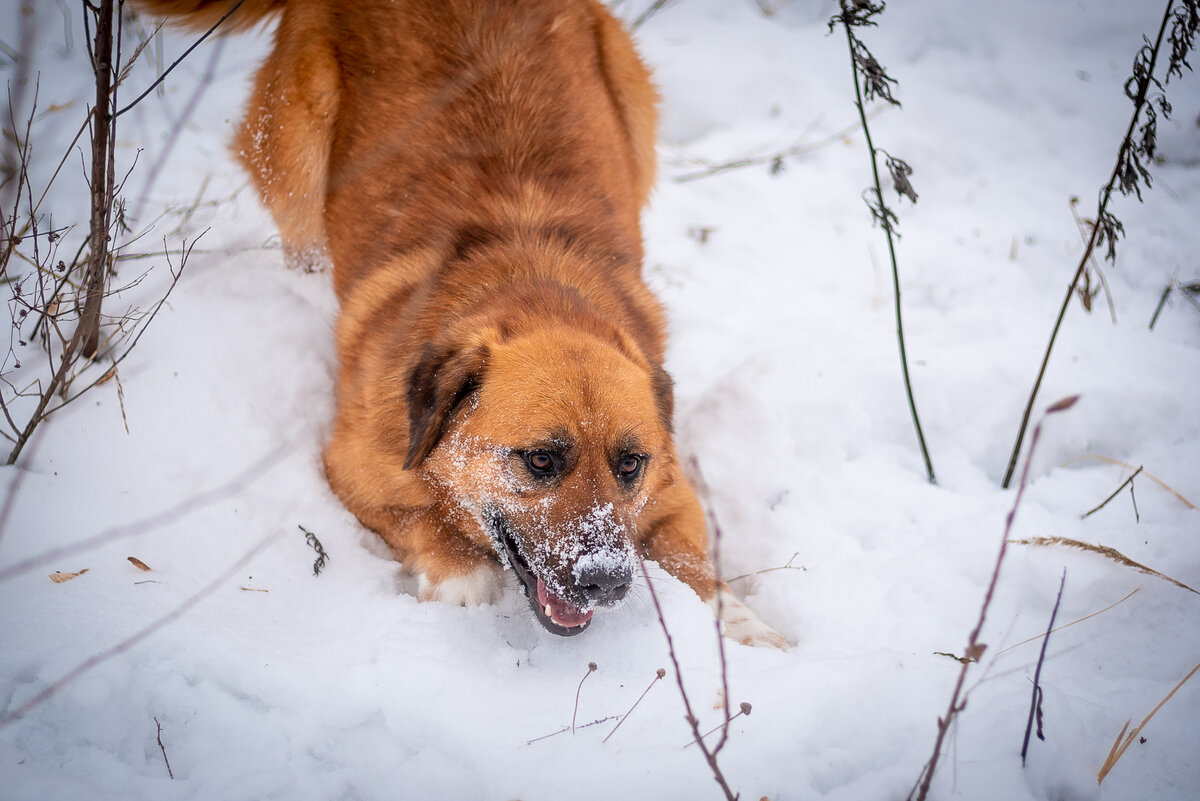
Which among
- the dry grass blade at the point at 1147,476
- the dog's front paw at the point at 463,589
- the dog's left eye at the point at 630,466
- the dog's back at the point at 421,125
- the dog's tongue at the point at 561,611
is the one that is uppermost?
the dog's back at the point at 421,125

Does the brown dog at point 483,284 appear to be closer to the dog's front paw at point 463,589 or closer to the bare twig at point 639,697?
the dog's front paw at point 463,589

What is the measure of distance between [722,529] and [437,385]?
1281 mm

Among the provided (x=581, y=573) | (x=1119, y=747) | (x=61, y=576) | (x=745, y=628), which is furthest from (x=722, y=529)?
(x=61, y=576)

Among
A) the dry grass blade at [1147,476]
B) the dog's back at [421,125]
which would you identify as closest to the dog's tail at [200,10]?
the dog's back at [421,125]

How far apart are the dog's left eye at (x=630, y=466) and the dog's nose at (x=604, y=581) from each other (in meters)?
0.34

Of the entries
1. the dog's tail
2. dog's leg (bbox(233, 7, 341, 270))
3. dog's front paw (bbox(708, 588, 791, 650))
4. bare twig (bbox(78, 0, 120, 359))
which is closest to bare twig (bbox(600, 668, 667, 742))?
dog's front paw (bbox(708, 588, 791, 650))

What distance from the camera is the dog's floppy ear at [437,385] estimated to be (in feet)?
7.36

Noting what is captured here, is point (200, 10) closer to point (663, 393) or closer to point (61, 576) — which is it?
point (61, 576)

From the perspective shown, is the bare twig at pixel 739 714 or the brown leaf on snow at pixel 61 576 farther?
the brown leaf on snow at pixel 61 576

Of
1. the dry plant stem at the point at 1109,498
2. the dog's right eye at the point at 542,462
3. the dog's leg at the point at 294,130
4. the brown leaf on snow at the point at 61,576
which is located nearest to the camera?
the brown leaf on snow at the point at 61,576

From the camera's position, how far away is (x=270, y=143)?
334cm

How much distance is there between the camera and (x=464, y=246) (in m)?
2.74

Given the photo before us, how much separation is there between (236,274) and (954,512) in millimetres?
3189

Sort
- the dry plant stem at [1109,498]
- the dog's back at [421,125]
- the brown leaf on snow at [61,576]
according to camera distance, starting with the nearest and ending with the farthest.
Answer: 1. the brown leaf on snow at [61,576]
2. the dry plant stem at [1109,498]
3. the dog's back at [421,125]
